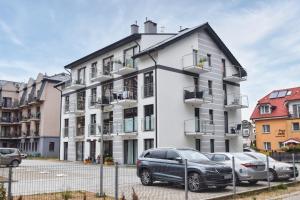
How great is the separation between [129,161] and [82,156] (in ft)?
25.9

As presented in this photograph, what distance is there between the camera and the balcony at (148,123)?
25.6 m

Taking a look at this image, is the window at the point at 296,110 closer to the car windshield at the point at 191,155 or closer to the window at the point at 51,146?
the window at the point at 51,146

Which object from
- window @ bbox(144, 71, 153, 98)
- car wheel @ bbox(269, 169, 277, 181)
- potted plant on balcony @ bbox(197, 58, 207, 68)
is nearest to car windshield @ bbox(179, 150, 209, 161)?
car wheel @ bbox(269, 169, 277, 181)

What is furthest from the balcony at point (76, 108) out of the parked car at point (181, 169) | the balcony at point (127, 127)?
the parked car at point (181, 169)

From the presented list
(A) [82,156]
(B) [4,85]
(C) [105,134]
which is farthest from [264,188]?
(B) [4,85]

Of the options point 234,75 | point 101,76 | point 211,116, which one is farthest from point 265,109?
point 101,76

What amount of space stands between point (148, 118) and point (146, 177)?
12.0 m

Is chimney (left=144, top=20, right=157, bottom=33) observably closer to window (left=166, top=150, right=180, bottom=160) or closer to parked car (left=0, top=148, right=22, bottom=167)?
parked car (left=0, top=148, right=22, bottom=167)

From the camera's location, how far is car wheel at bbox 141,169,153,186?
14.0 m

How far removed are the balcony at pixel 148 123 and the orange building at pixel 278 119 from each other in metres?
23.8

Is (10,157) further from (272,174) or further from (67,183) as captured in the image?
(272,174)

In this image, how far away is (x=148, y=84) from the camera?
87.1 ft

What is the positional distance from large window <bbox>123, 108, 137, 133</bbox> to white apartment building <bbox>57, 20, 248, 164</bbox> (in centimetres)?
8

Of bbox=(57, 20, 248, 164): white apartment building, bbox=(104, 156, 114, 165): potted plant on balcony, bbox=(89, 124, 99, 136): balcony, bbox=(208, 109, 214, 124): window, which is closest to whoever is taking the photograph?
bbox=(57, 20, 248, 164): white apartment building
